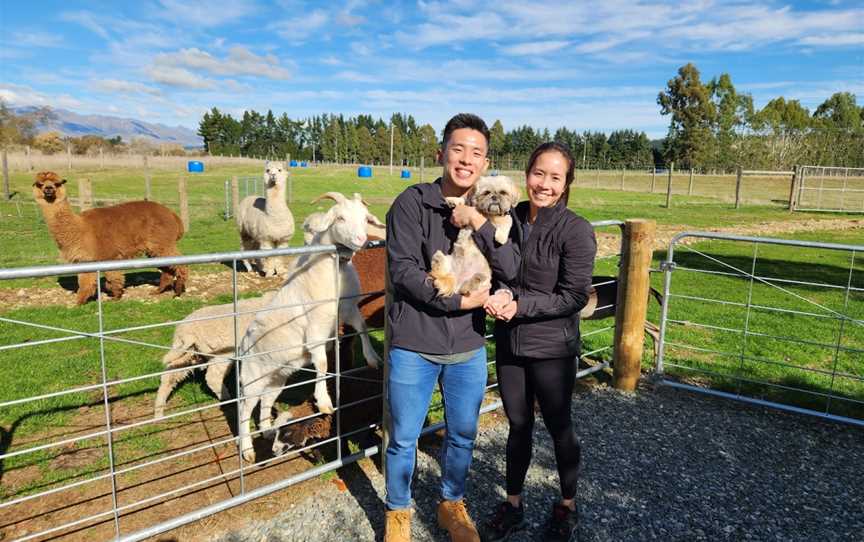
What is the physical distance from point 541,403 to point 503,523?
802mm

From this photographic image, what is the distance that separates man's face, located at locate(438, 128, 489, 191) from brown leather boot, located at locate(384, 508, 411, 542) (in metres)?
1.79

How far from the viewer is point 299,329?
399 cm

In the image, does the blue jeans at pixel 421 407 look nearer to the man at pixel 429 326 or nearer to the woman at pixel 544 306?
the man at pixel 429 326

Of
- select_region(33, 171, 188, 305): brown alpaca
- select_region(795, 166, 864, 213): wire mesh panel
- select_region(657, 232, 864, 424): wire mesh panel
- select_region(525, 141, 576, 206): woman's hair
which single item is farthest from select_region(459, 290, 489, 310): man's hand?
select_region(795, 166, 864, 213): wire mesh panel

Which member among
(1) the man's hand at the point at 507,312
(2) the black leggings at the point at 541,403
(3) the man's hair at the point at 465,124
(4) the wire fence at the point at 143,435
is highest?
(3) the man's hair at the point at 465,124

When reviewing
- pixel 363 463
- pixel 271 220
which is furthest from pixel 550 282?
pixel 271 220

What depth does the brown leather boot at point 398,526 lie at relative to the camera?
2925mm

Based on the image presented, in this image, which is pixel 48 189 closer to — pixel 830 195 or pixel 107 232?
pixel 107 232

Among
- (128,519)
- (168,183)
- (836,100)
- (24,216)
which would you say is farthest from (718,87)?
(128,519)

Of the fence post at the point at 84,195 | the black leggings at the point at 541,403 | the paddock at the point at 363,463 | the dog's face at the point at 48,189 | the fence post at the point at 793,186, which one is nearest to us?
the black leggings at the point at 541,403

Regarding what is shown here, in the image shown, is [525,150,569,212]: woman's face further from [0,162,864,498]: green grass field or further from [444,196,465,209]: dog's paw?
[0,162,864,498]: green grass field

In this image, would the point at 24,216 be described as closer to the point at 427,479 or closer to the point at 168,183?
the point at 168,183

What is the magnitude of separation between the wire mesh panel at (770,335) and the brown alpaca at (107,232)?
7657 millimetres

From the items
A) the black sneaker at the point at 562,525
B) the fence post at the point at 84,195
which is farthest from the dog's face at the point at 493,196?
the fence post at the point at 84,195
